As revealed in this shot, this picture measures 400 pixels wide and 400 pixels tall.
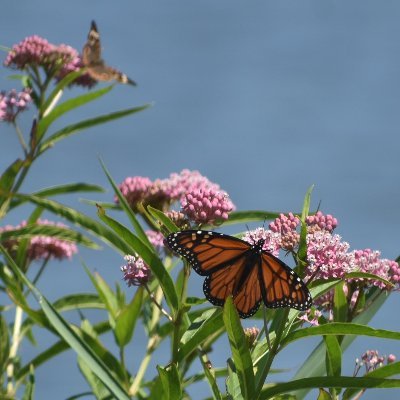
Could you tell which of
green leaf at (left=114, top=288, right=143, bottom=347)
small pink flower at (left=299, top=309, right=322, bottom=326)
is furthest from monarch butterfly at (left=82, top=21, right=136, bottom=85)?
small pink flower at (left=299, top=309, right=322, bottom=326)

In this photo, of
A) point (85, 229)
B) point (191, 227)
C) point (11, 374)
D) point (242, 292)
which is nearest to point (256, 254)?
point (242, 292)

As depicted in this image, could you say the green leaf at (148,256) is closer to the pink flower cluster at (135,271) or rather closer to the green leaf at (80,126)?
the pink flower cluster at (135,271)

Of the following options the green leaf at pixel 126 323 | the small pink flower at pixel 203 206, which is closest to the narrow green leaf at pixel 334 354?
the small pink flower at pixel 203 206

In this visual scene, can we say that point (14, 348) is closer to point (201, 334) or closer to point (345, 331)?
point (201, 334)

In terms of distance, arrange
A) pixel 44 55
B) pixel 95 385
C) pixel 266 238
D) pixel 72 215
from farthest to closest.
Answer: pixel 44 55
pixel 72 215
pixel 95 385
pixel 266 238

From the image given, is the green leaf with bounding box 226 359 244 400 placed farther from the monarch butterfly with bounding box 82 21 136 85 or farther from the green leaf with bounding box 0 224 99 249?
the monarch butterfly with bounding box 82 21 136 85

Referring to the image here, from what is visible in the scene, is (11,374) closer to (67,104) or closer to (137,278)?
(67,104)

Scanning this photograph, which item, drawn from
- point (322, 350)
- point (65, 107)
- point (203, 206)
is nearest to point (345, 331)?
point (322, 350)
